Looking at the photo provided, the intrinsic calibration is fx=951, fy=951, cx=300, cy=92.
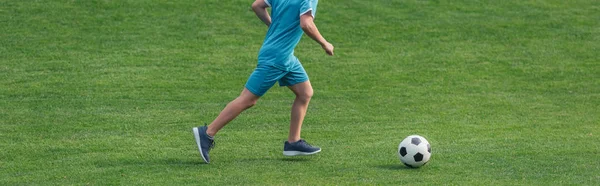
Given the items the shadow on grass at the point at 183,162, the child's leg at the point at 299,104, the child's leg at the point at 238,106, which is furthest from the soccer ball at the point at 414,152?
the shadow on grass at the point at 183,162

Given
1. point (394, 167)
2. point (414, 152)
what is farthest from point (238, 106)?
point (414, 152)

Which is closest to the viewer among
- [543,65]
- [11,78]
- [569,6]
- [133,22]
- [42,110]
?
[42,110]

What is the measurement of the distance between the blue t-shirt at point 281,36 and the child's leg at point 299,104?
26 cm

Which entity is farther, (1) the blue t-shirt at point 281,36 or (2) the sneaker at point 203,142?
(2) the sneaker at point 203,142

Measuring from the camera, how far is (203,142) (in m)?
8.00

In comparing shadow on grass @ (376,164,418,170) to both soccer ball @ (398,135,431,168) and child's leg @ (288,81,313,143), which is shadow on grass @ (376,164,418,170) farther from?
child's leg @ (288,81,313,143)

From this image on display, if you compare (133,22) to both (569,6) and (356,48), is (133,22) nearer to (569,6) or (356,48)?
(356,48)

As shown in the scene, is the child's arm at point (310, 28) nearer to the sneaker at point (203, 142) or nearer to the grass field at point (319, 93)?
the grass field at point (319, 93)

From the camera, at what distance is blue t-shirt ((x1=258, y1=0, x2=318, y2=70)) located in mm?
7797

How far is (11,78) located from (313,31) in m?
6.10

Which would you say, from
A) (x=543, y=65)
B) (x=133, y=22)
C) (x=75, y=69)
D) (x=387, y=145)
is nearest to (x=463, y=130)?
(x=387, y=145)

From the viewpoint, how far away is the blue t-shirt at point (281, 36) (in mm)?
7797

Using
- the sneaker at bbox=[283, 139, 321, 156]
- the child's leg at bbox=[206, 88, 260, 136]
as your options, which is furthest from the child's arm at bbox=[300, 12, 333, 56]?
the sneaker at bbox=[283, 139, 321, 156]

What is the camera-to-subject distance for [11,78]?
1227 cm
